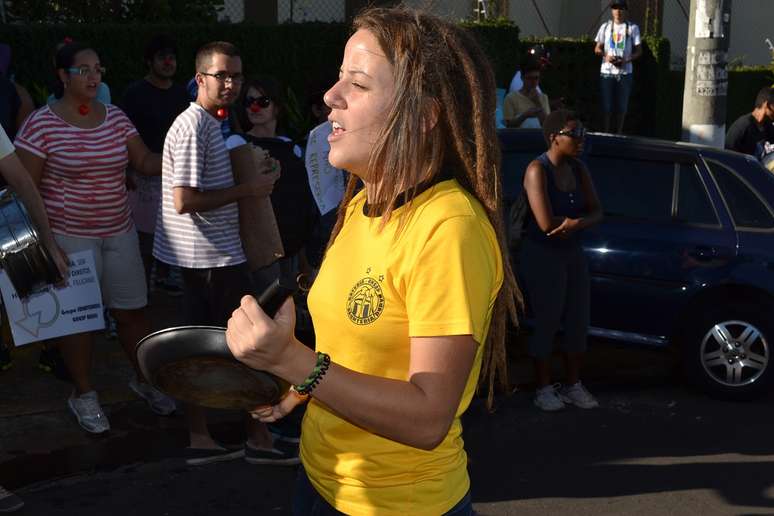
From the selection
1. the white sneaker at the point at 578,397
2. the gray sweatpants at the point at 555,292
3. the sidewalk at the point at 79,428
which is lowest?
the white sneaker at the point at 578,397

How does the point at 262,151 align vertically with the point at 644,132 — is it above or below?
above

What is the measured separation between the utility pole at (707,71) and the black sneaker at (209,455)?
5.59 m

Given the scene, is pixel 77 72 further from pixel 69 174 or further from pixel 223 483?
pixel 223 483

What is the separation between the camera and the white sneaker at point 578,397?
291 inches

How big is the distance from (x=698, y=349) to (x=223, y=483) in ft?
10.2

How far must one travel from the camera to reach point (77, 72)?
6.45m

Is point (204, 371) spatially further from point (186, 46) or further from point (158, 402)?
point (186, 46)

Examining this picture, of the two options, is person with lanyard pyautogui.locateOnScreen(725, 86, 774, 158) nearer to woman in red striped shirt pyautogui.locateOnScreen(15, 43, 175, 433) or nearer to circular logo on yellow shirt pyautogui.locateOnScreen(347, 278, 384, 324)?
woman in red striped shirt pyautogui.locateOnScreen(15, 43, 175, 433)

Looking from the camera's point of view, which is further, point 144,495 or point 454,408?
point 144,495

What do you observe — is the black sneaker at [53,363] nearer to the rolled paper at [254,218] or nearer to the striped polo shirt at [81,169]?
the striped polo shirt at [81,169]

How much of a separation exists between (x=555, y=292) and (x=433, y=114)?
4625 millimetres

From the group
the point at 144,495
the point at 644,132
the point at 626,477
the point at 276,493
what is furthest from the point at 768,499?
the point at 644,132

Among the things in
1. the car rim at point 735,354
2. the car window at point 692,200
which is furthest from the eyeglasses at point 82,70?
the car rim at point 735,354

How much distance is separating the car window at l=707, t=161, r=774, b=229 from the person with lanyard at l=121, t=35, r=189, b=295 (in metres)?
3.82
